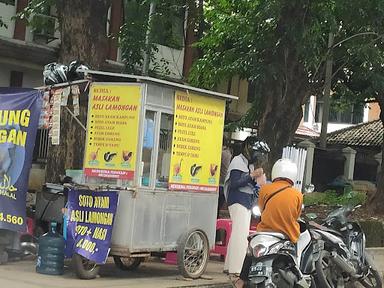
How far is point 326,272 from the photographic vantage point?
25.9 ft

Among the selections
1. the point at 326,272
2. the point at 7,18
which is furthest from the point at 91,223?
the point at 7,18

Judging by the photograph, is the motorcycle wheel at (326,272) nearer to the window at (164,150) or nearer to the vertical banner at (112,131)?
the window at (164,150)

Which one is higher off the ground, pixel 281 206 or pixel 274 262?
pixel 281 206

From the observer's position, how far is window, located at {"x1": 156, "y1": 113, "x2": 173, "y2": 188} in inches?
326

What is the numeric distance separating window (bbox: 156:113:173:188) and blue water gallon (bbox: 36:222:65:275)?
→ 4.92ft

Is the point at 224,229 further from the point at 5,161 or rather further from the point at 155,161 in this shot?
the point at 5,161

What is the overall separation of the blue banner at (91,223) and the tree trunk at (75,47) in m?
1.72

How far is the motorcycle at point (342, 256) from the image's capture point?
312 inches

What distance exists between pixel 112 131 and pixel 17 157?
132cm

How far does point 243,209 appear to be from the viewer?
839 cm

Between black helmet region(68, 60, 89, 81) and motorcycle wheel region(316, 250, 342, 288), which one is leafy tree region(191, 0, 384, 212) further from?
black helmet region(68, 60, 89, 81)

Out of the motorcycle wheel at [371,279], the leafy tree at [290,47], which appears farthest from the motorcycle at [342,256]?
the leafy tree at [290,47]

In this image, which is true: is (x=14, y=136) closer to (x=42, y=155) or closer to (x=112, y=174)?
(x=112, y=174)

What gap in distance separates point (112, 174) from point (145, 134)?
0.67 m
